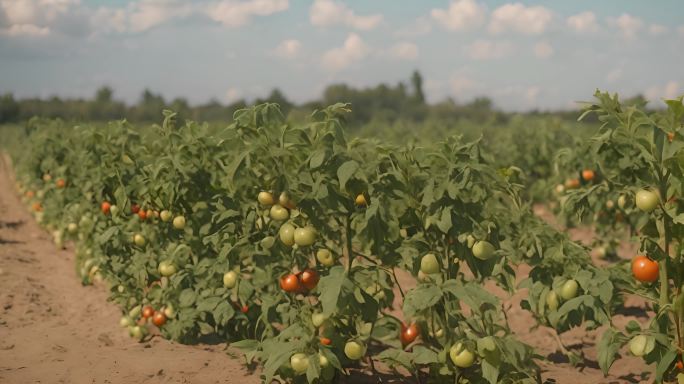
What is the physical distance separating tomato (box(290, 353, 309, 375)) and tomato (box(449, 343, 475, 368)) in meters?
0.84

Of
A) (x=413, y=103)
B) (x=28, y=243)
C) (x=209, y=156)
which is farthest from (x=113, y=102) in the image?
(x=209, y=156)

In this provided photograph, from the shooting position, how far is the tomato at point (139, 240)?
5.71 m

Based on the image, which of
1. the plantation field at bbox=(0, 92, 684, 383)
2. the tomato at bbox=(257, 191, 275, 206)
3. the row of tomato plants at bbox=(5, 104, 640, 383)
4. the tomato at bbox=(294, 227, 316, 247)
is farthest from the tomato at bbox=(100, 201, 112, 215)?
the tomato at bbox=(294, 227, 316, 247)

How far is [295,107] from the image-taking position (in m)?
67.8

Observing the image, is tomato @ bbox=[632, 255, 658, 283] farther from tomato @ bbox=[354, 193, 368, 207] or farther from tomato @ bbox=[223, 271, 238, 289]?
tomato @ bbox=[223, 271, 238, 289]

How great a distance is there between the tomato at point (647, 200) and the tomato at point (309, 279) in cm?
194

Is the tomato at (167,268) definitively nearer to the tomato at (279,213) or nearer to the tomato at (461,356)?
the tomato at (279,213)

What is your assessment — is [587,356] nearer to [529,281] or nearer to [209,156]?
[529,281]

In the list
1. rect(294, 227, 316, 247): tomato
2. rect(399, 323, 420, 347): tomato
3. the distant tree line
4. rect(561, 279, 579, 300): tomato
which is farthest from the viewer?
the distant tree line

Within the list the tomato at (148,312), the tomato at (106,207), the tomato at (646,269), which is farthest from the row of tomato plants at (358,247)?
the tomato at (106,207)

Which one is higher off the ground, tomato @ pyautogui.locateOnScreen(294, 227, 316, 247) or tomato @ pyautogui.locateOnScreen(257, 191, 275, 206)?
tomato @ pyautogui.locateOnScreen(257, 191, 275, 206)

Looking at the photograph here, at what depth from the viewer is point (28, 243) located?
35.7 ft

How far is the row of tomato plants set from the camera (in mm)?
3551

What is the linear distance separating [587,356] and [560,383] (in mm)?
1224
